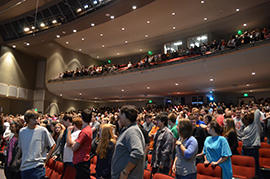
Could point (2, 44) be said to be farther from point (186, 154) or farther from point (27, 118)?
point (186, 154)

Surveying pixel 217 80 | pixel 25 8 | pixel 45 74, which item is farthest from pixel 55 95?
pixel 217 80

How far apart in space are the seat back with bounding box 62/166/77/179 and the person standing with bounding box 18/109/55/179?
0.32 m

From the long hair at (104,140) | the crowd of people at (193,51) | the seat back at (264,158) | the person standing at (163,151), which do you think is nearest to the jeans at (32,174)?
the long hair at (104,140)

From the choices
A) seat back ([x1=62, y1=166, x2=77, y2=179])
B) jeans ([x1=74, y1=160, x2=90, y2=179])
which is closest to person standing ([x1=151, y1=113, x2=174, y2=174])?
jeans ([x1=74, y1=160, x2=90, y2=179])

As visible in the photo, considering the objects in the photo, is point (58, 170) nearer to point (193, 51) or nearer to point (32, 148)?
point (32, 148)

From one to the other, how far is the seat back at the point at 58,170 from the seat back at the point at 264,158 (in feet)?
12.6

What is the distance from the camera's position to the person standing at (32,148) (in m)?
2.78

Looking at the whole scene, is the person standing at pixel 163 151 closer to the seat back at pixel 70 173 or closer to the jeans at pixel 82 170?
the jeans at pixel 82 170

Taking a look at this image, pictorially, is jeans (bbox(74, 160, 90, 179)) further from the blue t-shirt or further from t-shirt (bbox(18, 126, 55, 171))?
the blue t-shirt

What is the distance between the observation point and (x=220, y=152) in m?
2.84

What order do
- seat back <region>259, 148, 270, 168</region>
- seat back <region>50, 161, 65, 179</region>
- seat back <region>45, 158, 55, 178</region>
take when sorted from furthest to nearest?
1. seat back <region>259, 148, 270, 168</region>
2. seat back <region>45, 158, 55, 178</region>
3. seat back <region>50, 161, 65, 179</region>

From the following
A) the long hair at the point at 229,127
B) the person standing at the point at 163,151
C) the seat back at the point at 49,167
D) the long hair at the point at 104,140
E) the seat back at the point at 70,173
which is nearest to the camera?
the long hair at the point at 104,140

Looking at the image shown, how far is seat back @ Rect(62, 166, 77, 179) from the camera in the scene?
2.89 m

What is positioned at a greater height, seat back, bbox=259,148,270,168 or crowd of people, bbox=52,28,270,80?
crowd of people, bbox=52,28,270,80
